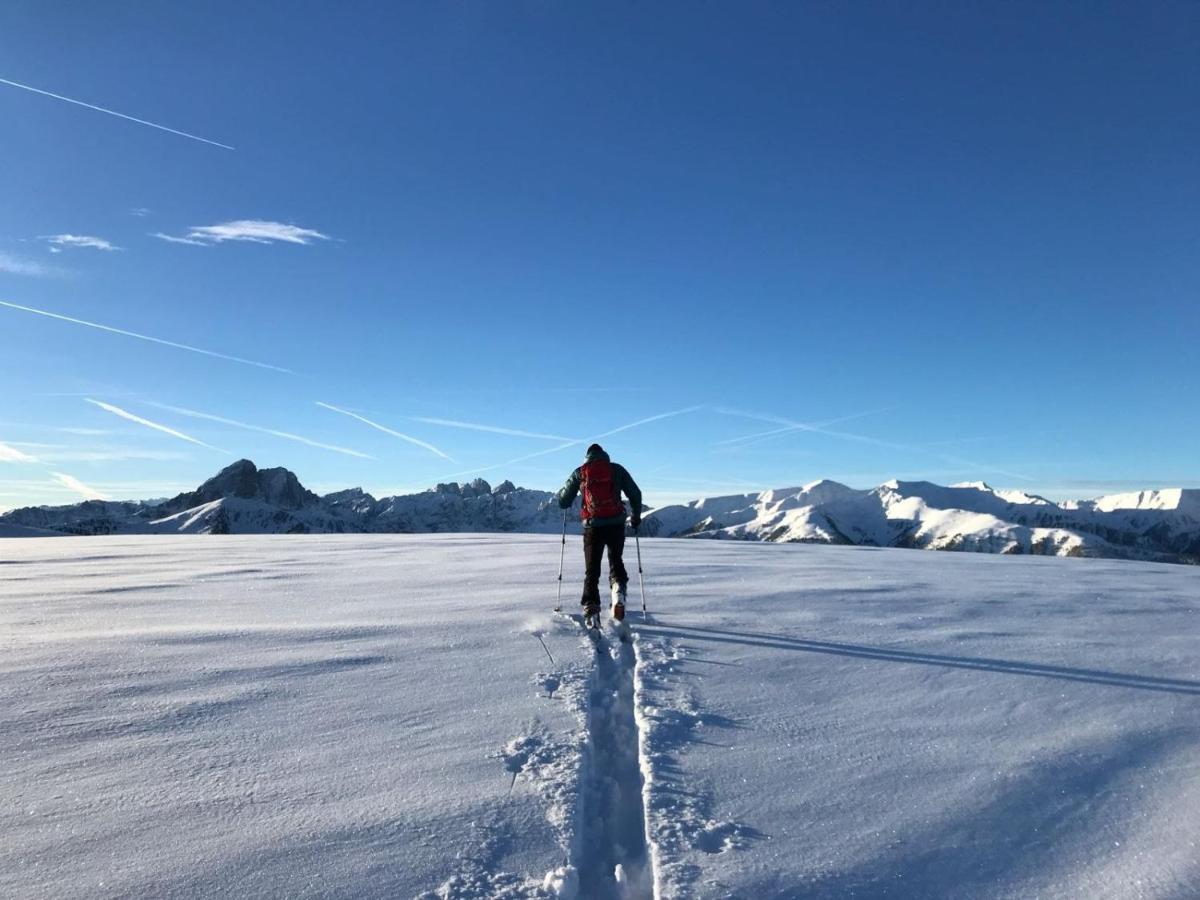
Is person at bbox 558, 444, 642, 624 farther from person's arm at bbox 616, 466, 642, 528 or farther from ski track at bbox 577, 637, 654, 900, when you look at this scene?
ski track at bbox 577, 637, 654, 900

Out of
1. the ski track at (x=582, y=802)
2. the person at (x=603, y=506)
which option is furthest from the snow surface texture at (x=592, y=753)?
the person at (x=603, y=506)

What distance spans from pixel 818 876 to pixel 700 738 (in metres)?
1.74

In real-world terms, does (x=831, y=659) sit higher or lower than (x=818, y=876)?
higher

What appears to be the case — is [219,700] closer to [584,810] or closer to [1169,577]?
[584,810]

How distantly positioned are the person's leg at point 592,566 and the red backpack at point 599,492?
29cm

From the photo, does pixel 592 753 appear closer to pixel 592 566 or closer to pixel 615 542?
pixel 592 566

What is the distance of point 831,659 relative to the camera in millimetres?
7344

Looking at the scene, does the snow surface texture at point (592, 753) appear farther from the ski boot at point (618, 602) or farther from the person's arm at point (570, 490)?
the person's arm at point (570, 490)

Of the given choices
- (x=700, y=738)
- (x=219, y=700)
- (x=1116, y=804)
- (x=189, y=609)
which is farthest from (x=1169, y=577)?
(x=189, y=609)

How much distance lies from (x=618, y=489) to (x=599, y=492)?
1.19ft

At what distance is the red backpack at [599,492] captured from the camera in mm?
10359

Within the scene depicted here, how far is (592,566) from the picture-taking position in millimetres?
9820

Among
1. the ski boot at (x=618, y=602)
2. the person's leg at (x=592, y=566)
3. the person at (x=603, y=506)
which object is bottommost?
the ski boot at (x=618, y=602)

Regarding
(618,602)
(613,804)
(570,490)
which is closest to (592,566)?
(618,602)
